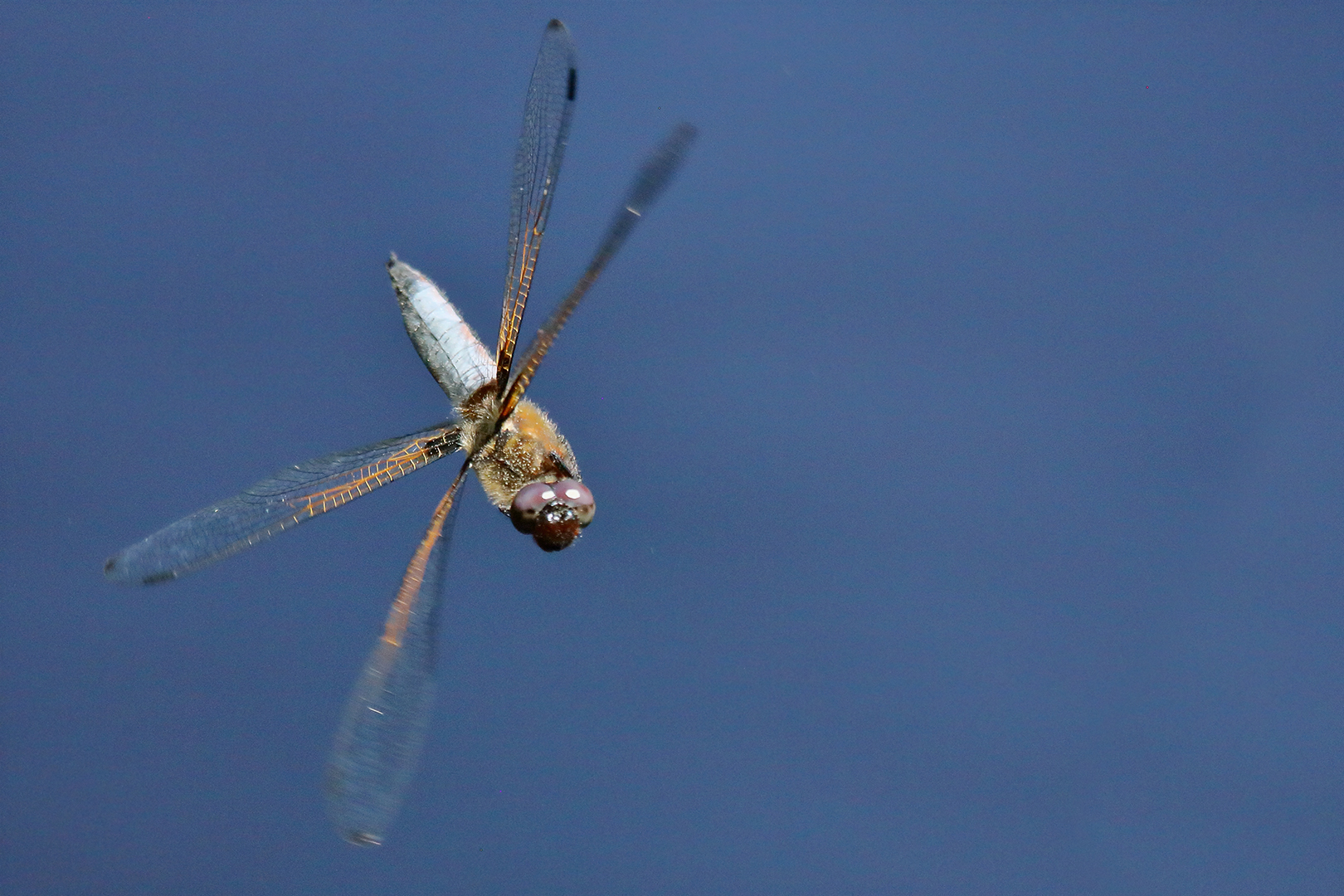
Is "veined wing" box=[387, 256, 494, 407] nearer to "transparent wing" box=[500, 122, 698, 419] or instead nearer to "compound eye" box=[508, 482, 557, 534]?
"compound eye" box=[508, 482, 557, 534]

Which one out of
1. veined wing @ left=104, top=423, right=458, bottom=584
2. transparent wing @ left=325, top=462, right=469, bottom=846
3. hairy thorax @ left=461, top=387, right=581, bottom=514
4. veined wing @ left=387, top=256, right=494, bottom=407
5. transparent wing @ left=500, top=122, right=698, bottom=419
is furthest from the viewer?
veined wing @ left=387, top=256, right=494, bottom=407

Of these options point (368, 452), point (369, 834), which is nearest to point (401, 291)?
point (368, 452)

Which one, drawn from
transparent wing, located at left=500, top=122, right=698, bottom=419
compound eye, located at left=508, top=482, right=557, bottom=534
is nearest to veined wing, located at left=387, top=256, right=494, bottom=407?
compound eye, located at left=508, top=482, right=557, bottom=534

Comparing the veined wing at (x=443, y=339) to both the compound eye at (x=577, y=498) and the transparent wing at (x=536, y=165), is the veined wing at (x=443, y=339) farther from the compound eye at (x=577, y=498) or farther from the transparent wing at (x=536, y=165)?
the compound eye at (x=577, y=498)

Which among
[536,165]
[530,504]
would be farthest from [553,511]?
[536,165]

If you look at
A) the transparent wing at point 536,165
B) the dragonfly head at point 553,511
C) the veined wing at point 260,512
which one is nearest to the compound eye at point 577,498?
the dragonfly head at point 553,511

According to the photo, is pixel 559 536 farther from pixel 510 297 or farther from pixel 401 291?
pixel 401 291

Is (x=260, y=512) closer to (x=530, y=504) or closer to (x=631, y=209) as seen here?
(x=530, y=504)
